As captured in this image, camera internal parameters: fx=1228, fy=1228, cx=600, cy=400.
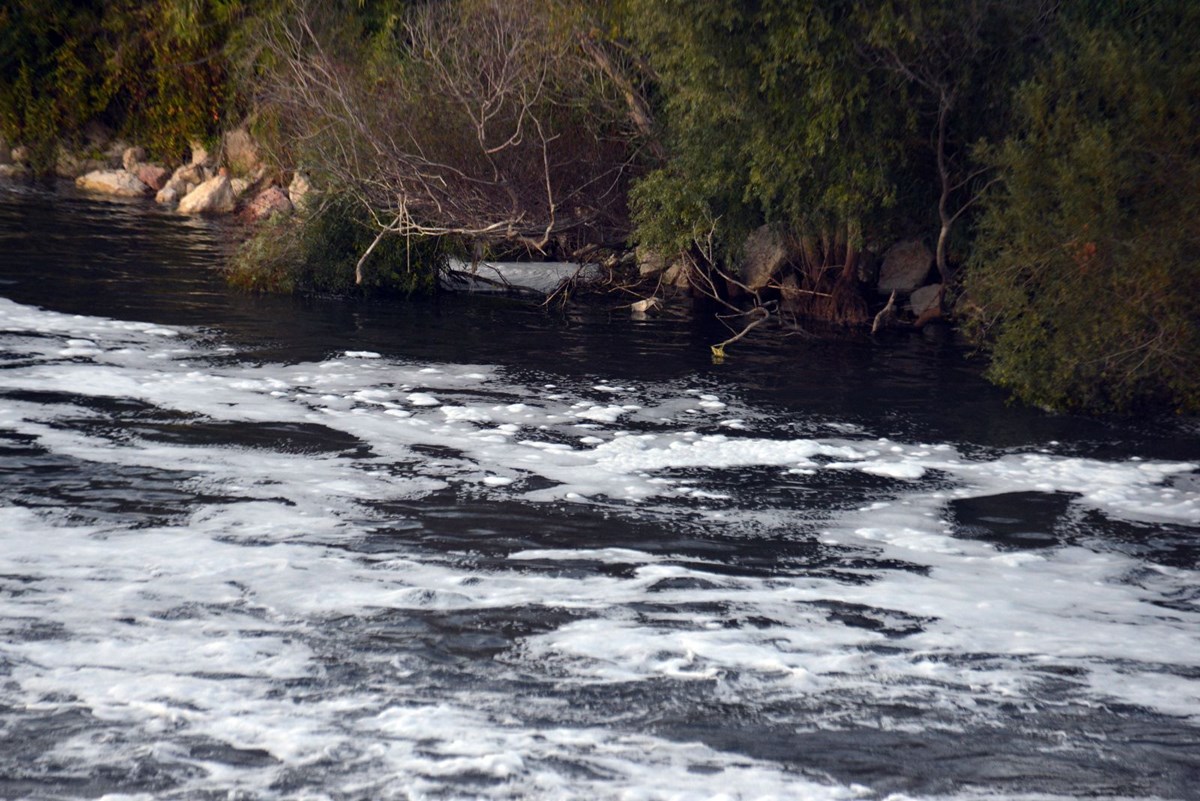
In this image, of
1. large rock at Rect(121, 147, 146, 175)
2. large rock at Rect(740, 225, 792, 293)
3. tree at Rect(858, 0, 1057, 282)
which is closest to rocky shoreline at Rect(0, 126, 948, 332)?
large rock at Rect(740, 225, 792, 293)

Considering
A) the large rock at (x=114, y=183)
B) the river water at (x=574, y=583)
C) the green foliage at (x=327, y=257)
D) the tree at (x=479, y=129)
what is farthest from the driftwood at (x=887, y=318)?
the large rock at (x=114, y=183)

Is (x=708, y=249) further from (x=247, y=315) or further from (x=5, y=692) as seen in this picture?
(x=5, y=692)

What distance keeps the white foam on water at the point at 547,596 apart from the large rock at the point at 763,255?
658 centimetres

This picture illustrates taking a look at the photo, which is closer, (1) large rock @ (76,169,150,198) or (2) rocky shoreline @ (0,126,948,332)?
(2) rocky shoreline @ (0,126,948,332)

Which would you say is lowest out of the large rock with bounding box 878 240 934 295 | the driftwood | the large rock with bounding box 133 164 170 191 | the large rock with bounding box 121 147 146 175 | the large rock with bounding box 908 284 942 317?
the driftwood

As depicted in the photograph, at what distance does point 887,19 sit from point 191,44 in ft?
71.3

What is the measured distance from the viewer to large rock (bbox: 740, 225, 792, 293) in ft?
58.8

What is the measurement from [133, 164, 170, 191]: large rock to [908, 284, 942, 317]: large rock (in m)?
21.1

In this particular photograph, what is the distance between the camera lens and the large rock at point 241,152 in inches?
1156

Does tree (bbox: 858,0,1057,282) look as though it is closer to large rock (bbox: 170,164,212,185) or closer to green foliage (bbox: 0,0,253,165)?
green foliage (bbox: 0,0,253,165)

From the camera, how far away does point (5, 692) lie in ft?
18.7

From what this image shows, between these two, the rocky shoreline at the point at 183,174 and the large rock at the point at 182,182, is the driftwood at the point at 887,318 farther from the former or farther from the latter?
the large rock at the point at 182,182

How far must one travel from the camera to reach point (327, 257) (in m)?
18.2

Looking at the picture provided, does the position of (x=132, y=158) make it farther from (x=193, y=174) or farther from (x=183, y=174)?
(x=193, y=174)
